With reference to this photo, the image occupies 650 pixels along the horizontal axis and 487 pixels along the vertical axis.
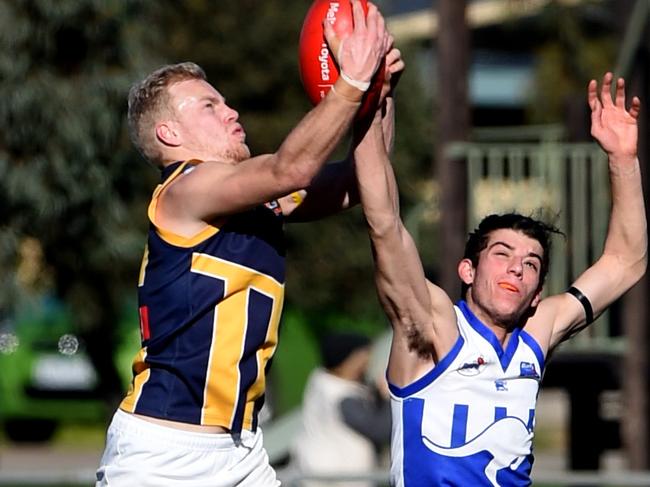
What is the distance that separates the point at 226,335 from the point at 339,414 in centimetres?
581

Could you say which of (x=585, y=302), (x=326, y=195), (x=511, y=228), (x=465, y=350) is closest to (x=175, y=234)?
(x=326, y=195)

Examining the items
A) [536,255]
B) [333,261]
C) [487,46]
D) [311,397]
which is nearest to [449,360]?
[536,255]

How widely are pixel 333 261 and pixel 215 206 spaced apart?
12.6 metres

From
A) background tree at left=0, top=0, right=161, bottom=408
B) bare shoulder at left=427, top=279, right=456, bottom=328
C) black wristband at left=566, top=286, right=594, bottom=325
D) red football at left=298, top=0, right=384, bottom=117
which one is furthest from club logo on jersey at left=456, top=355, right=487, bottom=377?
background tree at left=0, top=0, right=161, bottom=408

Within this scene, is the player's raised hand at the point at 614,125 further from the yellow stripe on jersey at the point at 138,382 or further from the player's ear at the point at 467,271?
the yellow stripe on jersey at the point at 138,382

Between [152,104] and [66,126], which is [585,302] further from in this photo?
[66,126]

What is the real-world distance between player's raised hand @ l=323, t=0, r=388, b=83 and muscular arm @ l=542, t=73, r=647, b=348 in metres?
1.05

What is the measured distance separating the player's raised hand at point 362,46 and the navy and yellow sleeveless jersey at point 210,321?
59 centimetres

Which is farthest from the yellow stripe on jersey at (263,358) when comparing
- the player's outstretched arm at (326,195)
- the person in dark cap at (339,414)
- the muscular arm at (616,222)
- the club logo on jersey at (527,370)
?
the person in dark cap at (339,414)

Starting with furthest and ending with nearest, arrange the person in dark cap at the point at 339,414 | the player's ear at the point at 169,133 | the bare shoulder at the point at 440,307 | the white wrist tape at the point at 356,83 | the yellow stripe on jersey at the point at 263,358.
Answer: the person in dark cap at the point at 339,414 → the bare shoulder at the point at 440,307 → the player's ear at the point at 169,133 → the yellow stripe on jersey at the point at 263,358 → the white wrist tape at the point at 356,83

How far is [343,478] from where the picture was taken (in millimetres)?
9625

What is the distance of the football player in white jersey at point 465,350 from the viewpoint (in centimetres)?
514

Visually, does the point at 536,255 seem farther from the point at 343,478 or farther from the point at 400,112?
the point at 400,112

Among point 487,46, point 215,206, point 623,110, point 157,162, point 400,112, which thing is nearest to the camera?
point 215,206
